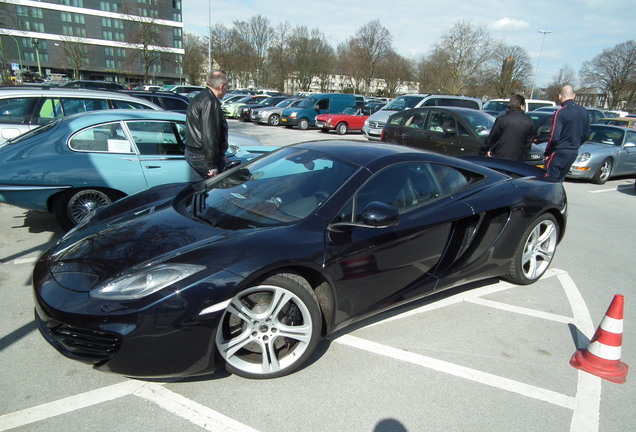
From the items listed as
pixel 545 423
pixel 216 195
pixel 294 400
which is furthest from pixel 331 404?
pixel 216 195

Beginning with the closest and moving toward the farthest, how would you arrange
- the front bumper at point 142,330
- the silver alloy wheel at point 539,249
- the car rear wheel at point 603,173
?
1. the front bumper at point 142,330
2. the silver alloy wheel at point 539,249
3. the car rear wheel at point 603,173

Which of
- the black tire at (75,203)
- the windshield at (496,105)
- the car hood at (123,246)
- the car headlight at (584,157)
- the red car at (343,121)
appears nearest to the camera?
the car hood at (123,246)

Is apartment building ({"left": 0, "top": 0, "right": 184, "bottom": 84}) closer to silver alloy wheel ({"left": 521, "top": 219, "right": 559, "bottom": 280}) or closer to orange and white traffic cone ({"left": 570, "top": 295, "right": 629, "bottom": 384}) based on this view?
silver alloy wheel ({"left": 521, "top": 219, "right": 559, "bottom": 280})

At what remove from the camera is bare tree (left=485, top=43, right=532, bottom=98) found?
48.0 metres

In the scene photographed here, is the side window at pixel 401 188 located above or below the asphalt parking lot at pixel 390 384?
above

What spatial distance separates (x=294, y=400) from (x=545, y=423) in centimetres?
138

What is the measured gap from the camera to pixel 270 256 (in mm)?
2250

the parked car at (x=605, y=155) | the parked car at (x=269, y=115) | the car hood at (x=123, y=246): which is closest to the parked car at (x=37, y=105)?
the car hood at (x=123, y=246)

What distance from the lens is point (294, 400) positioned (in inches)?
88.8

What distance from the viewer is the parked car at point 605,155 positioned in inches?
385

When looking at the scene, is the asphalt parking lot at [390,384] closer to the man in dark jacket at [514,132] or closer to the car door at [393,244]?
the car door at [393,244]

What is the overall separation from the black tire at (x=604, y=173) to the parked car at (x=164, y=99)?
1059 centimetres

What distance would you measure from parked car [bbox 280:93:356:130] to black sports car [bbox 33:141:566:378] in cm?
1589

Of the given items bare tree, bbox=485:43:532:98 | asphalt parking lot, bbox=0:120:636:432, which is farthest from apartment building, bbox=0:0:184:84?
asphalt parking lot, bbox=0:120:636:432
